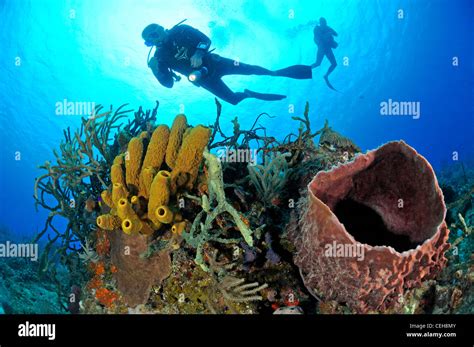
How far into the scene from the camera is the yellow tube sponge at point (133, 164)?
2861mm

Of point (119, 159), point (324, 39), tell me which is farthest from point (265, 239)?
point (324, 39)

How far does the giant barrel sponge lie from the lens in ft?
8.70

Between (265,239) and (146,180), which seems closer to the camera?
(146,180)

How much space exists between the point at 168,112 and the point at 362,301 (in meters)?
43.1

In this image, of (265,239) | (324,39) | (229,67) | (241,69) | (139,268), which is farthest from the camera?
(324,39)

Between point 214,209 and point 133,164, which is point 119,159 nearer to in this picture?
point 133,164

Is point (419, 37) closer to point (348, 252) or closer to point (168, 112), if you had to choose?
point (168, 112)

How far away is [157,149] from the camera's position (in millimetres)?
2877

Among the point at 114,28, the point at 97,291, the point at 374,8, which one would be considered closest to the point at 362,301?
the point at 97,291

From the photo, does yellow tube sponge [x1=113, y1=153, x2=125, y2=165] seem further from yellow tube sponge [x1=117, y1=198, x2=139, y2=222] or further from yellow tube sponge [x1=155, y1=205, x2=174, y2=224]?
yellow tube sponge [x1=155, y1=205, x2=174, y2=224]

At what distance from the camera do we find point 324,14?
4219 cm

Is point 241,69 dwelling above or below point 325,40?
below

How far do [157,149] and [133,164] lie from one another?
0.26 meters
